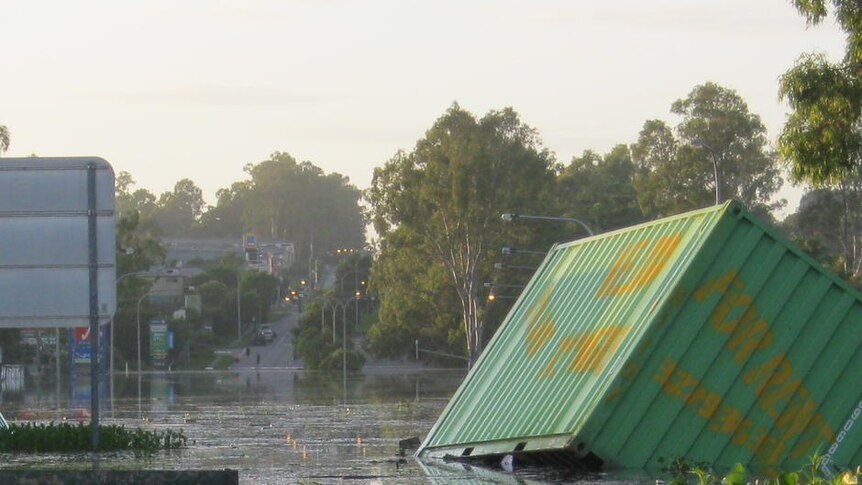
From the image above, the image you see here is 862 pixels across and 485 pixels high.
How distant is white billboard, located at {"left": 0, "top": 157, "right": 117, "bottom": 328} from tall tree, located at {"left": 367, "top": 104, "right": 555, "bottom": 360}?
5170cm

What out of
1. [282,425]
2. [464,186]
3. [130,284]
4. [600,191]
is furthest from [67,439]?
[600,191]

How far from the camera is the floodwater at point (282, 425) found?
57.2ft

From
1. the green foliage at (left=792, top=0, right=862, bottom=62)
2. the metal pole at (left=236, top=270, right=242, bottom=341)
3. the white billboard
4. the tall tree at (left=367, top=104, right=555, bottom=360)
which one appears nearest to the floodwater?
the white billboard

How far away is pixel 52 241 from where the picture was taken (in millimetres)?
15375

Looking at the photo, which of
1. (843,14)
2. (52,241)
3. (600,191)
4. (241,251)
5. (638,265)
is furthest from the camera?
(241,251)

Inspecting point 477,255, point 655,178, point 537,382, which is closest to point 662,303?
point 537,382

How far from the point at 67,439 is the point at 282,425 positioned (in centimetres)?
1124

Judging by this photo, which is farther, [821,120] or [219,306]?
[219,306]

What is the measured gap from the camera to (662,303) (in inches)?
630

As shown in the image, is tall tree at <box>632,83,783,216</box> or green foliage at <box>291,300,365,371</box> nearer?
tall tree at <box>632,83,783,216</box>

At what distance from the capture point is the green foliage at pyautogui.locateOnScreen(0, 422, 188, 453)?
18.7 metres

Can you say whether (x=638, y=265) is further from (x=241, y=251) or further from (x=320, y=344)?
(x=241, y=251)

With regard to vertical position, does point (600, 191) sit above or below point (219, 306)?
above

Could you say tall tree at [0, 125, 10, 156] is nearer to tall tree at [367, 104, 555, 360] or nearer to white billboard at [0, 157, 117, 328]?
tall tree at [367, 104, 555, 360]
